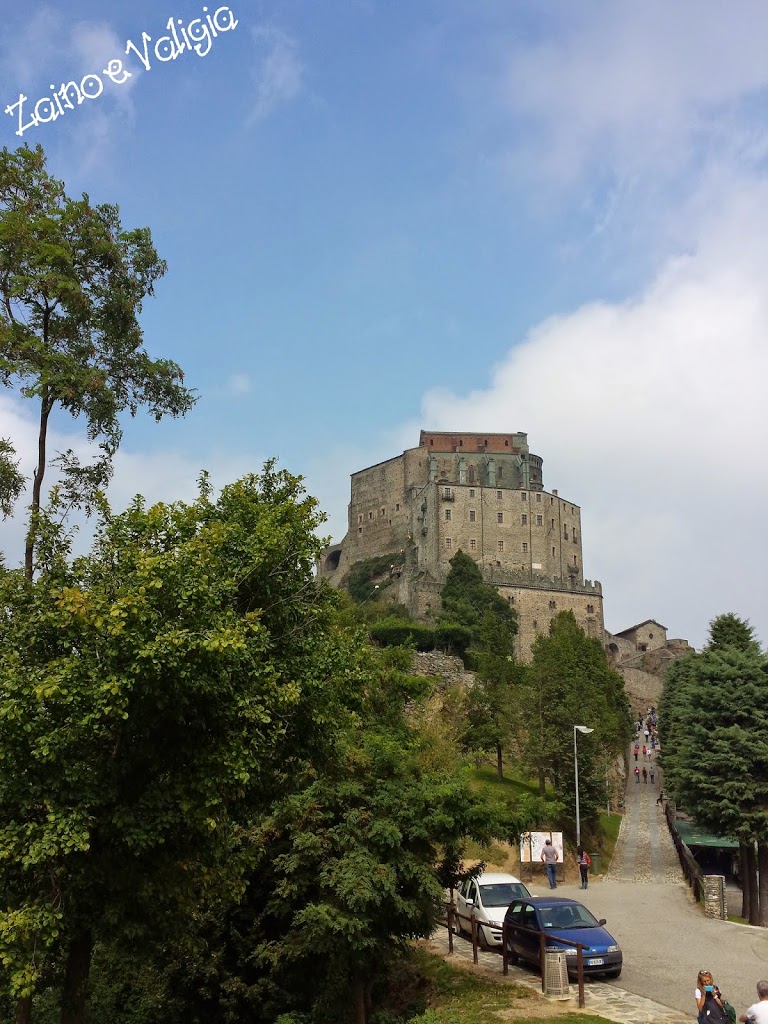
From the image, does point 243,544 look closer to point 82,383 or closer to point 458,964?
point 82,383

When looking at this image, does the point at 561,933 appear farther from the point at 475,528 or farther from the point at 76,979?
the point at 475,528

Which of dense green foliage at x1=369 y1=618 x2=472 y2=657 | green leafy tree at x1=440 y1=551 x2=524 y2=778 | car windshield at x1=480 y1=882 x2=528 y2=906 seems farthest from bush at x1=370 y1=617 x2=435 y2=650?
car windshield at x1=480 y1=882 x2=528 y2=906

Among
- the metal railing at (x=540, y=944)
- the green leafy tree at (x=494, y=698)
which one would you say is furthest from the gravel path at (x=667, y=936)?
the green leafy tree at (x=494, y=698)

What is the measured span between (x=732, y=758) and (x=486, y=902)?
30.3 feet

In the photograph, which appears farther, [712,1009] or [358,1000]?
[358,1000]

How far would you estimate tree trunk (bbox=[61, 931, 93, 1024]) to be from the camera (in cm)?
1191

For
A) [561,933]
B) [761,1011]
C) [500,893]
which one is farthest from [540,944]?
[761,1011]

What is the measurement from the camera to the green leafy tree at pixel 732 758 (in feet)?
80.7

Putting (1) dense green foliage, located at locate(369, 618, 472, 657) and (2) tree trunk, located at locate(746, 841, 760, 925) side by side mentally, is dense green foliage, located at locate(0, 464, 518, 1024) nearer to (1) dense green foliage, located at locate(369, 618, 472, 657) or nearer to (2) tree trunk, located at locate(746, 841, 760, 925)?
(2) tree trunk, located at locate(746, 841, 760, 925)

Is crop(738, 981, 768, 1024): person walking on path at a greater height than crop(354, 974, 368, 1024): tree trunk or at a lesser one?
greater

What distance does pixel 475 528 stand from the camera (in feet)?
330

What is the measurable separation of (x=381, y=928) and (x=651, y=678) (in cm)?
8457

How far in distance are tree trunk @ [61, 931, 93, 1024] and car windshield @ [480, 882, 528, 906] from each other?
9.77 m

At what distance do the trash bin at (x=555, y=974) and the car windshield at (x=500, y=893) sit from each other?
501 centimetres
